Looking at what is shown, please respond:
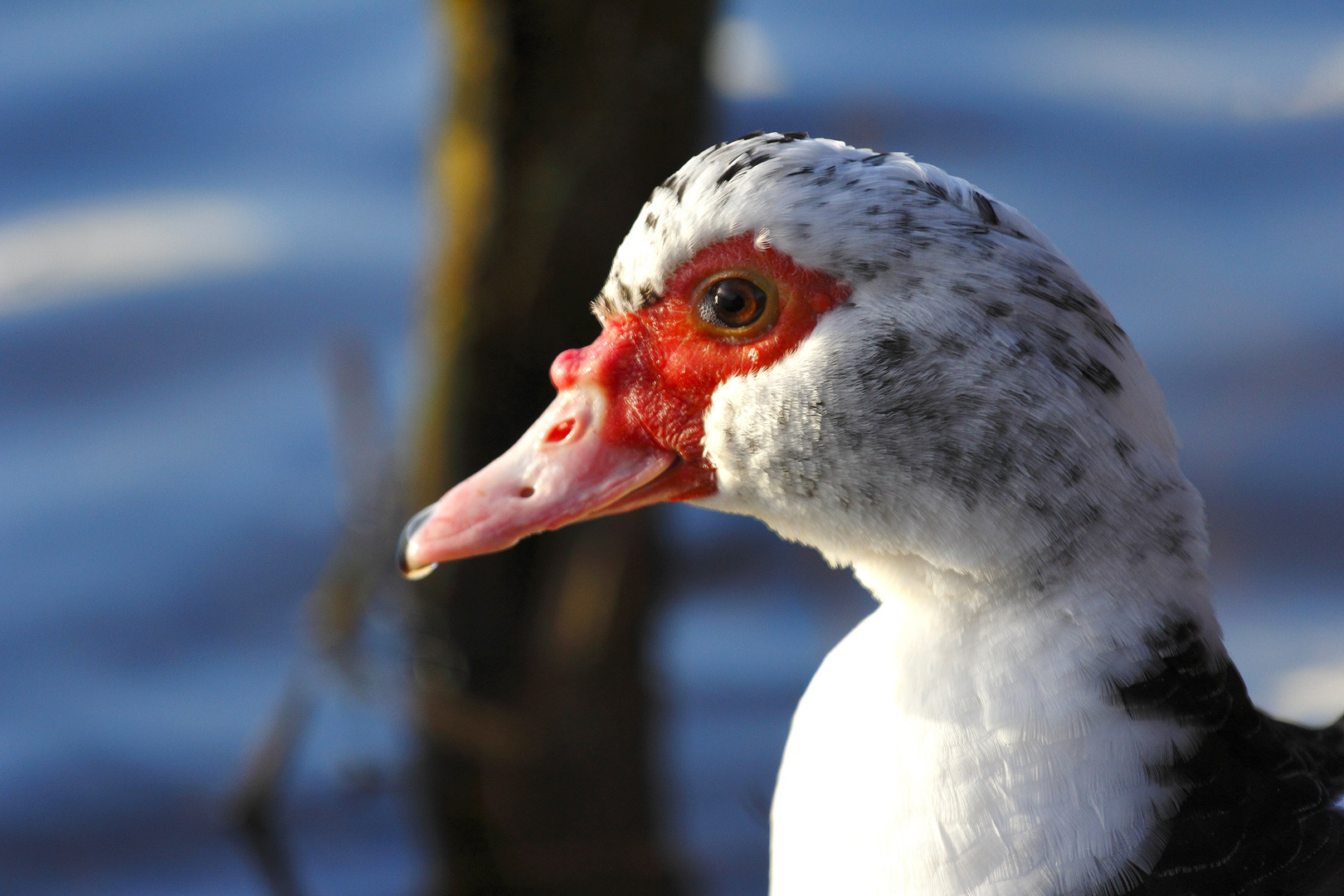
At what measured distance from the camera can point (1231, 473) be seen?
16.2ft

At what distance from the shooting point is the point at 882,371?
72.9 inches

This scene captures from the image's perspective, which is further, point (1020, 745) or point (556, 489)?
point (556, 489)

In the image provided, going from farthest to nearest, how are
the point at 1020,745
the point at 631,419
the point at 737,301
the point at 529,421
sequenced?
1. the point at 529,421
2. the point at 631,419
3. the point at 737,301
4. the point at 1020,745

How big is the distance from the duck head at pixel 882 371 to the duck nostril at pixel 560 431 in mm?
107

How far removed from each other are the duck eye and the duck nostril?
28cm

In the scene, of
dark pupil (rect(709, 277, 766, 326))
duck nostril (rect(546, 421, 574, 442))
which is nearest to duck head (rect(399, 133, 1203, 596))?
dark pupil (rect(709, 277, 766, 326))

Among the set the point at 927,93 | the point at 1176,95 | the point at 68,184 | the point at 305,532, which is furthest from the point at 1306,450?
the point at 68,184

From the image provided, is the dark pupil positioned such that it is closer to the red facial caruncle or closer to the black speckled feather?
the red facial caruncle

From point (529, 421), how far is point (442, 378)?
0.26 meters

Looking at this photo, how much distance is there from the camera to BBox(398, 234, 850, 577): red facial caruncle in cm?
195

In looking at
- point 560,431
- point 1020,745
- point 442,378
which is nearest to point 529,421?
point 442,378

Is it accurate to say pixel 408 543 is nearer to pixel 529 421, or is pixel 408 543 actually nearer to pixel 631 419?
pixel 631 419

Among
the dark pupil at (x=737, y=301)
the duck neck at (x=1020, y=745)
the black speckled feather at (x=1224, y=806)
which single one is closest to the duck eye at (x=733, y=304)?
the dark pupil at (x=737, y=301)

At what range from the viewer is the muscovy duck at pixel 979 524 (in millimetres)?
1792
